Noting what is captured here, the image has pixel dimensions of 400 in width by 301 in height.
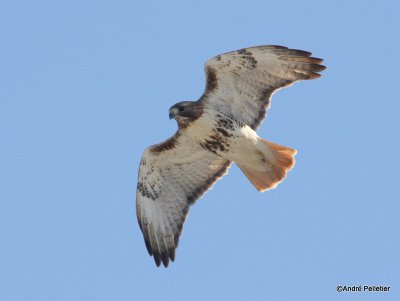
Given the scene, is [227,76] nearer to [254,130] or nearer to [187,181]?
[254,130]

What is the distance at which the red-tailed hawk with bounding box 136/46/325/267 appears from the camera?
12586 mm

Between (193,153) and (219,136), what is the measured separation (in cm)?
102

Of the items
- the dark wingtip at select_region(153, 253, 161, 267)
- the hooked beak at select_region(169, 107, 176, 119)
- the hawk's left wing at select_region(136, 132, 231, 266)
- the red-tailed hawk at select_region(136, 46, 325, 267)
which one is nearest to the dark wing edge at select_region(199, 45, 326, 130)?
the red-tailed hawk at select_region(136, 46, 325, 267)

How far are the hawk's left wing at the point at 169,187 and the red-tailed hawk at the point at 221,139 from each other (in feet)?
0.05

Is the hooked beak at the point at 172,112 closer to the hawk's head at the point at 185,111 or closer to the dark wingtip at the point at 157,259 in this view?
the hawk's head at the point at 185,111

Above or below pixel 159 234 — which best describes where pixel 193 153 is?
above

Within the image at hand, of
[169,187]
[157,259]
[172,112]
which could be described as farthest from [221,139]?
[157,259]

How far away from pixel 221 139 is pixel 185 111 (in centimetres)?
65

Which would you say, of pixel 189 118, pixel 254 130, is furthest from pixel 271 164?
pixel 189 118

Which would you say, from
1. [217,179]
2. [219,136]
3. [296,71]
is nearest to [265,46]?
[296,71]

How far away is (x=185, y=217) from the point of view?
13625 millimetres

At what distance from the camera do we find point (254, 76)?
12859mm

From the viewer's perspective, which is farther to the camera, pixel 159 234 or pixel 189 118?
pixel 159 234

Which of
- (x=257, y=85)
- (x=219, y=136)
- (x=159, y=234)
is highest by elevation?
(x=257, y=85)
